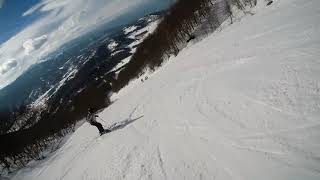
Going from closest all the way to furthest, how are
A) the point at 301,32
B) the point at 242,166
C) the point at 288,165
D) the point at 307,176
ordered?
the point at 307,176
the point at 288,165
the point at 242,166
the point at 301,32

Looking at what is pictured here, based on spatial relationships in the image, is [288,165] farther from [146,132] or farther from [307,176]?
[146,132]

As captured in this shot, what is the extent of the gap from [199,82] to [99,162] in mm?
10678

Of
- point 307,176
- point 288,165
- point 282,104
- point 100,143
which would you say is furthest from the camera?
point 100,143

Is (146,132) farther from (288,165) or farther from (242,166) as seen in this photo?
(288,165)

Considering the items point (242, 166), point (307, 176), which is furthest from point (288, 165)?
point (242, 166)

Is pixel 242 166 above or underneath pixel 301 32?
above

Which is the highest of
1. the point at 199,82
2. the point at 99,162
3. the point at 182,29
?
the point at 99,162

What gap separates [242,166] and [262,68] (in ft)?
33.0

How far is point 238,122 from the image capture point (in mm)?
14508

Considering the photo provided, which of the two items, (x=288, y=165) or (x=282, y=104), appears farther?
(x=282, y=104)

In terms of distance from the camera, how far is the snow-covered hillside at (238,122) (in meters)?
11.2

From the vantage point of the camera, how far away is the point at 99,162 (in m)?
19.9

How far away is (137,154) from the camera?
56.8 feet

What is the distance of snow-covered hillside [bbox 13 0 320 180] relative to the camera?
11203mm
